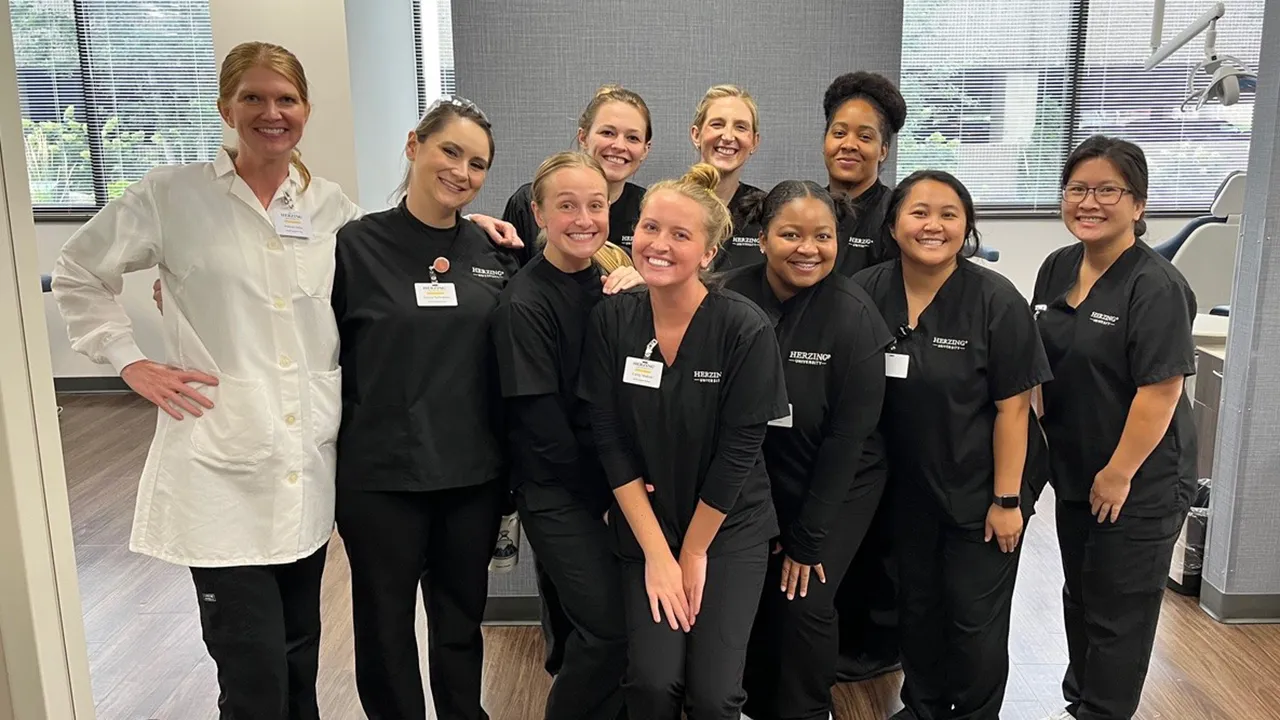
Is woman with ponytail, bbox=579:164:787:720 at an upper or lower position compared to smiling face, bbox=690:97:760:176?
lower

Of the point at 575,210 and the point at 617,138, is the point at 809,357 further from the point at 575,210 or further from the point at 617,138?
the point at 617,138

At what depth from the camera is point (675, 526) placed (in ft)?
6.51

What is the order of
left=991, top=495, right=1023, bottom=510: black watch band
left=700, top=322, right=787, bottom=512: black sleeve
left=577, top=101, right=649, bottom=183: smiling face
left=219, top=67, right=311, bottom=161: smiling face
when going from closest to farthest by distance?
left=219, top=67, right=311, bottom=161: smiling face
left=700, top=322, right=787, bottom=512: black sleeve
left=991, top=495, right=1023, bottom=510: black watch band
left=577, top=101, right=649, bottom=183: smiling face

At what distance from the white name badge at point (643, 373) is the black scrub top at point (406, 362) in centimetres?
32

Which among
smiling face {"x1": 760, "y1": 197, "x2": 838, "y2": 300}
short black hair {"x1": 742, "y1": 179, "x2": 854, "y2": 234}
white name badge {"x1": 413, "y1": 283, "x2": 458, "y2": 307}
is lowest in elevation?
white name badge {"x1": 413, "y1": 283, "x2": 458, "y2": 307}

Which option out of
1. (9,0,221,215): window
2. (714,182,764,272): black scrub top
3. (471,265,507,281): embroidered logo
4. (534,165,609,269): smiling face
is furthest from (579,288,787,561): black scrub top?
(9,0,221,215): window

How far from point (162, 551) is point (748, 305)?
131 cm

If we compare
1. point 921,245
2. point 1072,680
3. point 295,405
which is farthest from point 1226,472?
point 295,405

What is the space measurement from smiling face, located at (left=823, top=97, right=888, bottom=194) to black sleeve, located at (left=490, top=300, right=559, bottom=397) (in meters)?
0.98

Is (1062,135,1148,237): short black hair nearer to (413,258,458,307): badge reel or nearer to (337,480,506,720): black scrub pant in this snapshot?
(413,258,458,307): badge reel

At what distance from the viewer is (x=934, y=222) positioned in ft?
6.79

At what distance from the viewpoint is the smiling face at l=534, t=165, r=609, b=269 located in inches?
76.9

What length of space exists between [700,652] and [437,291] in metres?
0.94

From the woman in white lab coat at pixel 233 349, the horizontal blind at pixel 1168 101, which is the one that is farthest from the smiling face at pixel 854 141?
the horizontal blind at pixel 1168 101
